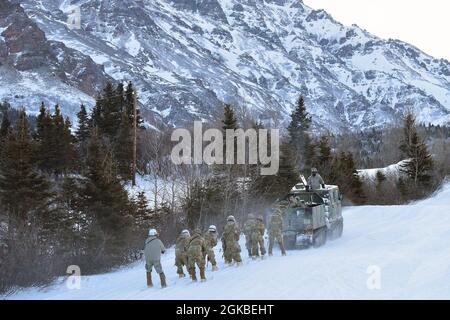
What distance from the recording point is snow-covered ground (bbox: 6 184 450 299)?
13.3m

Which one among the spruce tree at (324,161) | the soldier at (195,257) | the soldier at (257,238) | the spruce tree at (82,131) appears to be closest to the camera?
the soldier at (195,257)

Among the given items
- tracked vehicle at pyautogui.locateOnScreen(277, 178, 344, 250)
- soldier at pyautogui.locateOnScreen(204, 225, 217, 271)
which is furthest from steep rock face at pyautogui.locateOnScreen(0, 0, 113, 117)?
soldier at pyautogui.locateOnScreen(204, 225, 217, 271)

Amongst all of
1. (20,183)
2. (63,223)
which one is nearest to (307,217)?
(63,223)

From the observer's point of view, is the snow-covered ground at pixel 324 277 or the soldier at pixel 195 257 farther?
the soldier at pixel 195 257

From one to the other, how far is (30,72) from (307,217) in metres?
124

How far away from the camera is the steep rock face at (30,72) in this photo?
108562mm

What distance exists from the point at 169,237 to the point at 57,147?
19914 mm

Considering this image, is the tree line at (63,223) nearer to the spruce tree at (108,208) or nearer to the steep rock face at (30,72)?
the spruce tree at (108,208)

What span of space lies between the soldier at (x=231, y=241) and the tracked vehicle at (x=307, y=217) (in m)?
3.84

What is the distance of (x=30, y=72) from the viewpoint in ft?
433

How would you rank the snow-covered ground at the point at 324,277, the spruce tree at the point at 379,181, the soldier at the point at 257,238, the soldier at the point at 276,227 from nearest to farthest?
1. the snow-covered ground at the point at 324,277
2. the soldier at the point at 257,238
3. the soldier at the point at 276,227
4. the spruce tree at the point at 379,181

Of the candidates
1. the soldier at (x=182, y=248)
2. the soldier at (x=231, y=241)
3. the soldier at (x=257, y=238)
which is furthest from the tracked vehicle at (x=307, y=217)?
the soldier at (x=182, y=248)
